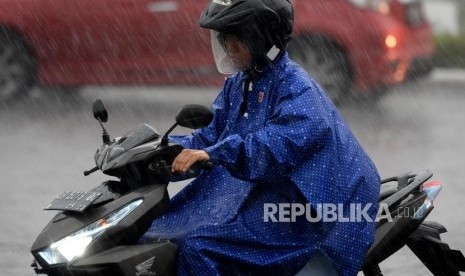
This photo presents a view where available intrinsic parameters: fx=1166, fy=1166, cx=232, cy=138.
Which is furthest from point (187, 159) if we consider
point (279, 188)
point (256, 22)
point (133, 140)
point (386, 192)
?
point (386, 192)

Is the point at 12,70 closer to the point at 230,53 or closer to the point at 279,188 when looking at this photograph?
the point at 230,53

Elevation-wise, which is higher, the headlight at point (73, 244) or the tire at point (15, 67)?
the headlight at point (73, 244)

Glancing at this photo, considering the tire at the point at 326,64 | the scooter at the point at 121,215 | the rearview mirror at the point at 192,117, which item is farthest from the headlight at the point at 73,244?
the tire at the point at 326,64

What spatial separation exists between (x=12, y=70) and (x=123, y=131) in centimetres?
177

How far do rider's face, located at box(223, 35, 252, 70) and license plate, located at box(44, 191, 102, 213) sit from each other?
2.20 feet

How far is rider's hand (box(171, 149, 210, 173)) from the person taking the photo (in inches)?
152

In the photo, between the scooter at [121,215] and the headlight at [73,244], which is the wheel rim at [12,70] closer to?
the scooter at [121,215]

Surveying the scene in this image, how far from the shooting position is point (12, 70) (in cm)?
1118

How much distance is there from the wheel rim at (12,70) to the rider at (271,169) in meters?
7.18

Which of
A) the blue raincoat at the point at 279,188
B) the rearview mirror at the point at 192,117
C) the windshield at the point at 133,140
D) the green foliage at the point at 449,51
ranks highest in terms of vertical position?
the rearview mirror at the point at 192,117

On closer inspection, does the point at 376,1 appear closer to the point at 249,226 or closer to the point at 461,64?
the point at 461,64

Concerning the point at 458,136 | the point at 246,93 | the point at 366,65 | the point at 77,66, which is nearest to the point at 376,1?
the point at 366,65

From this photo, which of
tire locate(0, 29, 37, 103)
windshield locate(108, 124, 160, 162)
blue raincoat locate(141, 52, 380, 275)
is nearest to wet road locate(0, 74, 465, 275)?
tire locate(0, 29, 37, 103)

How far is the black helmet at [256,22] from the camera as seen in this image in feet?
13.1
